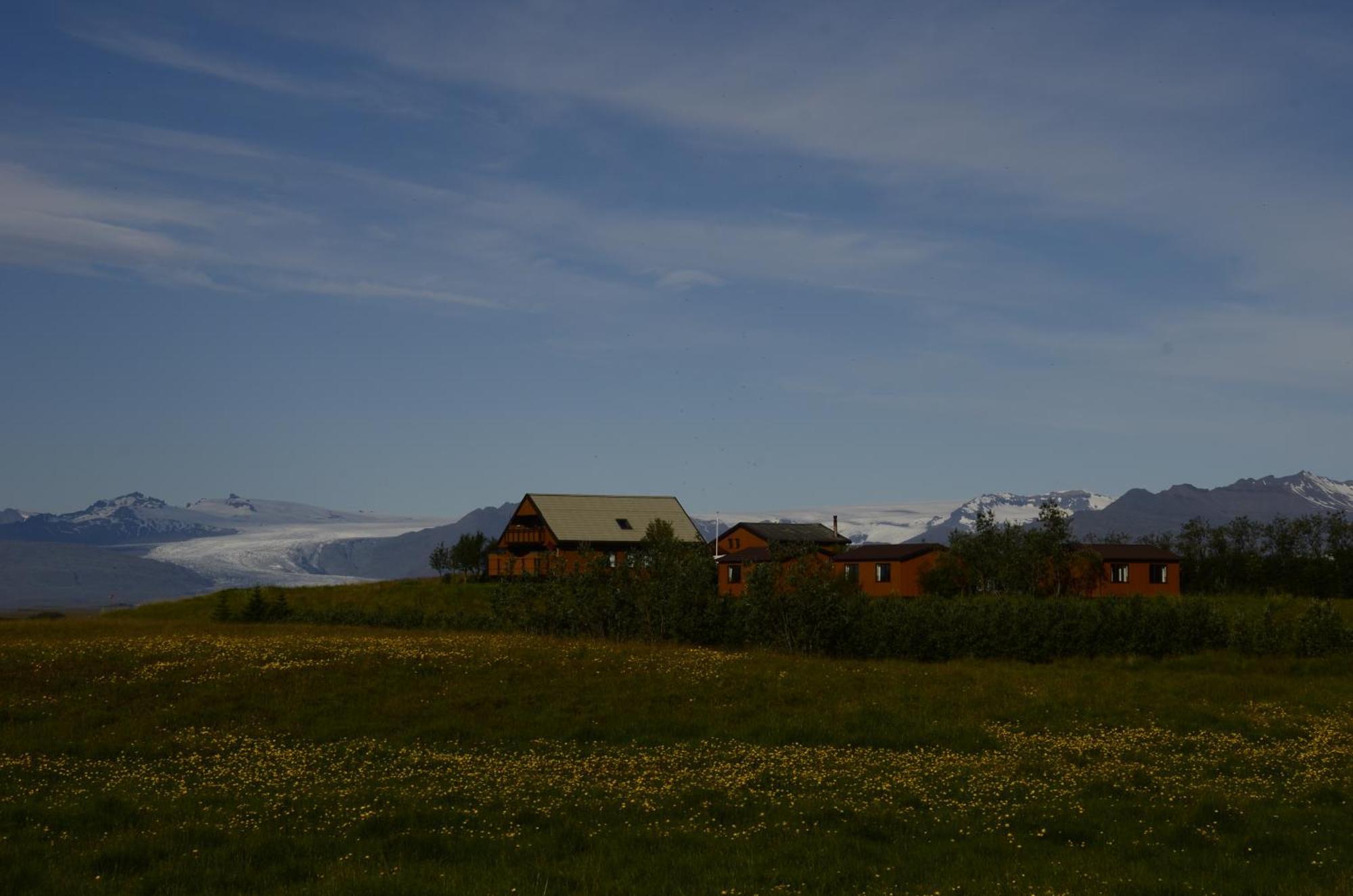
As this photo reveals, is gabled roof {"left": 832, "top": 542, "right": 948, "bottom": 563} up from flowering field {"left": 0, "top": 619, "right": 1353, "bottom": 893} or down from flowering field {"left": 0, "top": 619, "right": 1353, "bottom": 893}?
up

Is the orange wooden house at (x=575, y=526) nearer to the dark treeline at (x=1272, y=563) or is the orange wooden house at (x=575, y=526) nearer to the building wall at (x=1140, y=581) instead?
the building wall at (x=1140, y=581)

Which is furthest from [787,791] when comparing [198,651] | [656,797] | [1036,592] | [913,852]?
[1036,592]

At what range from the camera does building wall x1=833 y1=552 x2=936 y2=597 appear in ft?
391

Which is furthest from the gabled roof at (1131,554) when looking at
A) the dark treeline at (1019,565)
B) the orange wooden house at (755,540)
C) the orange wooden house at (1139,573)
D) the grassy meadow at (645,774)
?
the grassy meadow at (645,774)

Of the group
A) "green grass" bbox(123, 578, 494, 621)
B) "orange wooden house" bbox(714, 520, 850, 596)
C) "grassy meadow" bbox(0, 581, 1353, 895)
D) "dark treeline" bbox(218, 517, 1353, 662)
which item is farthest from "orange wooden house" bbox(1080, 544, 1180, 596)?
"grassy meadow" bbox(0, 581, 1353, 895)

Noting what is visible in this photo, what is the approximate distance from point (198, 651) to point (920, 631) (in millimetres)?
35682

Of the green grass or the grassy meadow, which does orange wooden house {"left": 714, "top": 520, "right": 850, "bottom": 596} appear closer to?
the green grass

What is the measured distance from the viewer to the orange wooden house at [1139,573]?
378 ft

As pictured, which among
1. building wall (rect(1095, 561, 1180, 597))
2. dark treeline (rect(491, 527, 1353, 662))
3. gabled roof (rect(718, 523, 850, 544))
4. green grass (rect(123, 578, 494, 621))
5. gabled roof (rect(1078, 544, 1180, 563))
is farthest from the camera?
gabled roof (rect(718, 523, 850, 544))

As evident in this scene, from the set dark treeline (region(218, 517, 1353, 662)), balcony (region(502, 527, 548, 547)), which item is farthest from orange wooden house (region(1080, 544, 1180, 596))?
balcony (region(502, 527, 548, 547))

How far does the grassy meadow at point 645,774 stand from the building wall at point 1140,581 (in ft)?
225

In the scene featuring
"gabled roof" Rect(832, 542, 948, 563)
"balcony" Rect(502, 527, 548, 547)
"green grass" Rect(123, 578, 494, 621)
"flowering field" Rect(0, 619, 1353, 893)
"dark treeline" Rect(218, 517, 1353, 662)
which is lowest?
"green grass" Rect(123, 578, 494, 621)

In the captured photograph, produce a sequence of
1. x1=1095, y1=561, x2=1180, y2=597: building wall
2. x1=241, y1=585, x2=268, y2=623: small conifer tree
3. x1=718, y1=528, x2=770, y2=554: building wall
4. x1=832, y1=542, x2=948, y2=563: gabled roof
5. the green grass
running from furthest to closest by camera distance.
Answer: x1=718, y1=528, x2=770, y2=554: building wall < x1=832, y1=542, x2=948, y2=563: gabled roof < x1=1095, y1=561, x2=1180, y2=597: building wall < the green grass < x1=241, y1=585, x2=268, y2=623: small conifer tree

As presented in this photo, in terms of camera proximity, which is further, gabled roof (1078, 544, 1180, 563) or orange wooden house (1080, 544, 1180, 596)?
gabled roof (1078, 544, 1180, 563)
